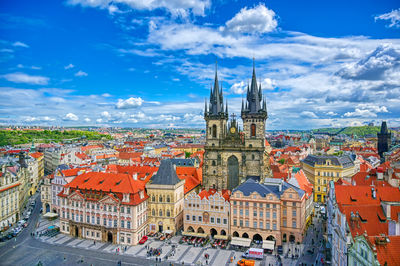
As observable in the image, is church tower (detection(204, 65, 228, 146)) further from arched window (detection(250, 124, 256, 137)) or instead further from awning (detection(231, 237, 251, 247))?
awning (detection(231, 237, 251, 247))

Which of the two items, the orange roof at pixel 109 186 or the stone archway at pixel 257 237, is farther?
the orange roof at pixel 109 186

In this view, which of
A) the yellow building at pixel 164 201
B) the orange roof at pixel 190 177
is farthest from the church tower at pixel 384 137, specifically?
the yellow building at pixel 164 201

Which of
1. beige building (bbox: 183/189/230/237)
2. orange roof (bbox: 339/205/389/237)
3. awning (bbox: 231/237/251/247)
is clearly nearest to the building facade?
beige building (bbox: 183/189/230/237)

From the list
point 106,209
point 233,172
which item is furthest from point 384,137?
point 106,209

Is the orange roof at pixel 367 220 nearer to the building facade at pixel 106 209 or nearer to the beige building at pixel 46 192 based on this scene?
the building facade at pixel 106 209

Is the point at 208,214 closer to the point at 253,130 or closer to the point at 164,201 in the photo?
the point at 164,201

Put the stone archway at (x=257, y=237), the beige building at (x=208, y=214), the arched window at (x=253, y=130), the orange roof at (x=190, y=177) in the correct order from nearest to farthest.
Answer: the stone archway at (x=257, y=237), the beige building at (x=208, y=214), the orange roof at (x=190, y=177), the arched window at (x=253, y=130)

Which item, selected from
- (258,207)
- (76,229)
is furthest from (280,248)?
(76,229)
